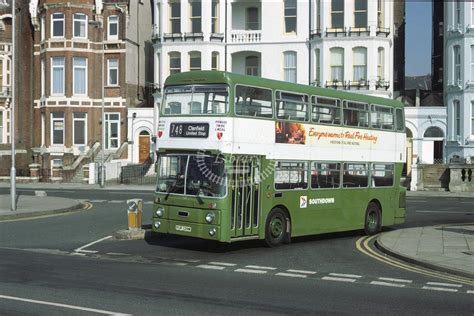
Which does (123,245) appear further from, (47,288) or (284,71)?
(284,71)

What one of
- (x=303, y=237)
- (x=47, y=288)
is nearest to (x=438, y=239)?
(x=303, y=237)

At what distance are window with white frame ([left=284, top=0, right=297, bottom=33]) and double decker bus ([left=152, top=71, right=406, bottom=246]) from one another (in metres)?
30.6

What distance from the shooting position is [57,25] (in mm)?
51219

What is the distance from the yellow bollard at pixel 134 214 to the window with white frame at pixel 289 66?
103 feet

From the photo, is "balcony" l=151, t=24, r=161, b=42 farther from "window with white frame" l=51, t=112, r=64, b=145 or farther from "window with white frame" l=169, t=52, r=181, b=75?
"window with white frame" l=51, t=112, r=64, b=145

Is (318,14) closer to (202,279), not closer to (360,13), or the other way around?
(360,13)

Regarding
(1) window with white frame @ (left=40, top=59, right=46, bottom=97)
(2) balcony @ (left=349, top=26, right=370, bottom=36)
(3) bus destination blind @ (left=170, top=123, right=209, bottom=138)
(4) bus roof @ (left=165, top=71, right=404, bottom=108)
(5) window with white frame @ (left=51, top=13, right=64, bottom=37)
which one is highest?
(5) window with white frame @ (left=51, top=13, right=64, bottom=37)

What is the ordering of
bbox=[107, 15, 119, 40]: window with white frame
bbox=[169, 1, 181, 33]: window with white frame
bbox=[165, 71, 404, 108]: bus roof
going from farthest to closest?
bbox=[107, 15, 119, 40]: window with white frame < bbox=[169, 1, 181, 33]: window with white frame < bbox=[165, 71, 404, 108]: bus roof

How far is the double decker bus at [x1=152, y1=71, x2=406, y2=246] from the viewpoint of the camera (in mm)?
14906

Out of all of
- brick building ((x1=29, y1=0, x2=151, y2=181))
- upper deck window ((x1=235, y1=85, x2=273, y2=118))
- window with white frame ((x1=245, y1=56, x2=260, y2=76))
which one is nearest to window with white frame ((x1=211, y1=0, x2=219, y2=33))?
window with white frame ((x1=245, y1=56, x2=260, y2=76))

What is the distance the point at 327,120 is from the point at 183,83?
4.29 m

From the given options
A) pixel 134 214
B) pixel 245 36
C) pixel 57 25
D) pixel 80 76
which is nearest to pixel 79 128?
pixel 80 76

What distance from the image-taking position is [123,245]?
1645cm

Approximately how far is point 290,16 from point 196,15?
702cm
